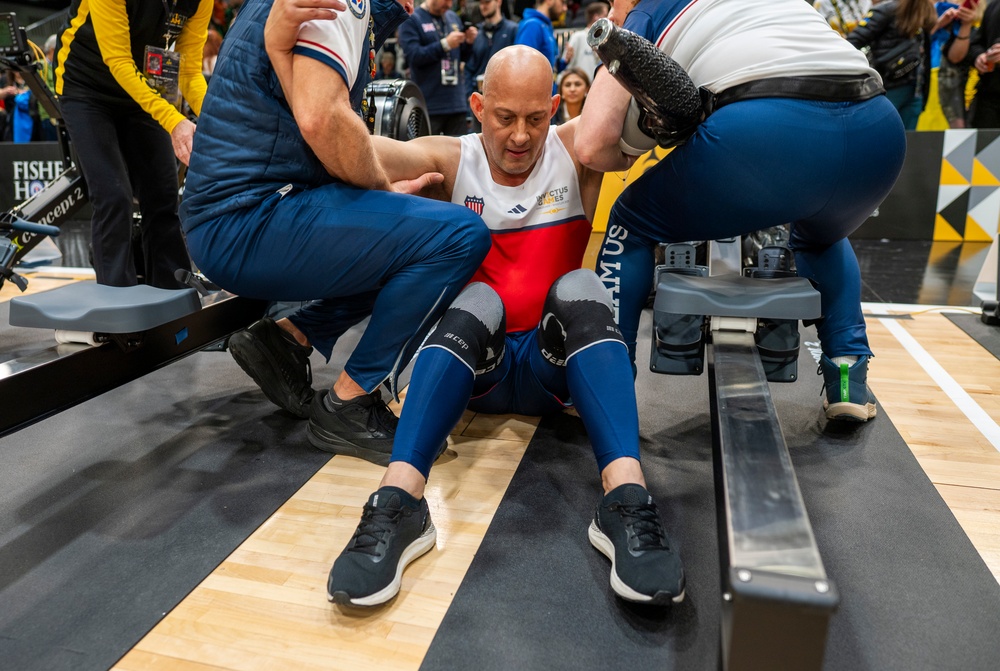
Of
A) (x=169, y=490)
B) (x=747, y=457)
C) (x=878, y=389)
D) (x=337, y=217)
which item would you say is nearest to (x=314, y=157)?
(x=337, y=217)

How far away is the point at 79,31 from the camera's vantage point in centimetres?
253

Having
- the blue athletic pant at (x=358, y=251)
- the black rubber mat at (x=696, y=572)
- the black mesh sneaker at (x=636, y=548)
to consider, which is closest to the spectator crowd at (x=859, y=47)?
the blue athletic pant at (x=358, y=251)

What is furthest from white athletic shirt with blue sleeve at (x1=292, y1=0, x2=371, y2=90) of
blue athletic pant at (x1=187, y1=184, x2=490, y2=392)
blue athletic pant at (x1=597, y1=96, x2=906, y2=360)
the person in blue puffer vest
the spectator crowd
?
the spectator crowd

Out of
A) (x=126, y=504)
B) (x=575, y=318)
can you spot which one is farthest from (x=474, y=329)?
(x=126, y=504)

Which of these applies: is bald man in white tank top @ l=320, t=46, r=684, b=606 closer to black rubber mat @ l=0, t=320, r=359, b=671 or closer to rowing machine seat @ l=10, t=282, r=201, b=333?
black rubber mat @ l=0, t=320, r=359, b=671

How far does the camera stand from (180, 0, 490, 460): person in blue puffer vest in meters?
1.52

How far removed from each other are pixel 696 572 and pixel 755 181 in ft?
2.63

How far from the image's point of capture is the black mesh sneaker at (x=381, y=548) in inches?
48.1

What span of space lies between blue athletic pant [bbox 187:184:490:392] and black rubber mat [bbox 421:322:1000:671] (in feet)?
1.64

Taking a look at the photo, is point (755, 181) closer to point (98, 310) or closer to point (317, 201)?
point (317, 201)

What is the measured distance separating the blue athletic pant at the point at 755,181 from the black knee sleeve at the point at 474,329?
0.30 meters

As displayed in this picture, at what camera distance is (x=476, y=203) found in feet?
6.33

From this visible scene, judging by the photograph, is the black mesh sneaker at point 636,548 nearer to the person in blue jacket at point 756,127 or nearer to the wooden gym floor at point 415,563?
the wooden gym floor at point 415,563

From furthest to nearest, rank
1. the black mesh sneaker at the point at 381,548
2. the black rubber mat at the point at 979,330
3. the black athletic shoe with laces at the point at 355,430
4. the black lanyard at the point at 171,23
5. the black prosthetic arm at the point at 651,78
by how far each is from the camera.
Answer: the black rubber mat at the point at 979,330, the black lanyard at the point at 171,23, the black athletic shoe with laces at the point at 355,430, the black prosthetic arm at the point at 651,78, the black mesh sneaker at the point at 381,548
